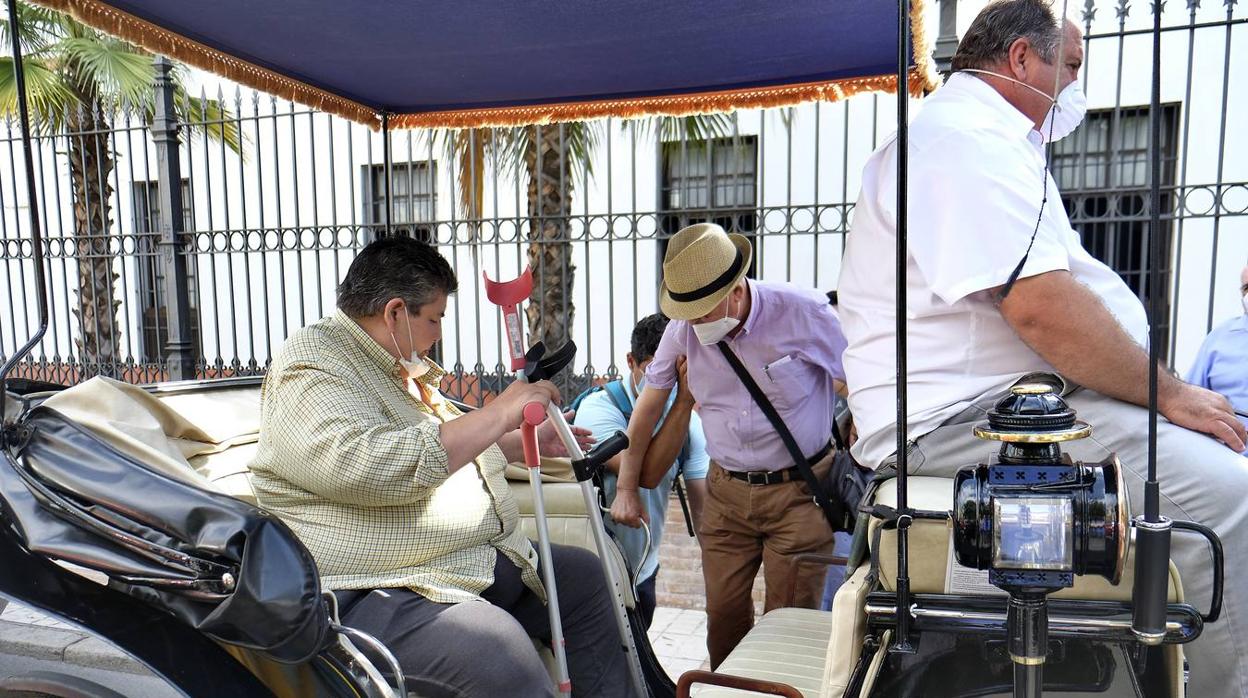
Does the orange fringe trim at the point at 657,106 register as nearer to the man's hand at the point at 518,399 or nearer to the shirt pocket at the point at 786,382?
the shirt pocket at the point at 786,382

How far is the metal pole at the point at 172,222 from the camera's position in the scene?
6.12m

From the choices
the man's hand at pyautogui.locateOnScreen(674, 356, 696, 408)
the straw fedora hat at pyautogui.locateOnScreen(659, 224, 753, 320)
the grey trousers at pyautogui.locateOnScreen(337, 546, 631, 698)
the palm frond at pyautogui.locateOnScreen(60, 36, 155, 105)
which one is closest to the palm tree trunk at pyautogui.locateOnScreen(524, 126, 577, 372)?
the man's hand at pyautogui.locateOnScreen(674, 356, 696, 408)

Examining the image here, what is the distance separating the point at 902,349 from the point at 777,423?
1.91 metres

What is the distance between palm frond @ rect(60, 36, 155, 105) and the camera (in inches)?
317

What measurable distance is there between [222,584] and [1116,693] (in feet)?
5.24

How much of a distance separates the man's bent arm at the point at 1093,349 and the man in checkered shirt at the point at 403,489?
3.99 ft

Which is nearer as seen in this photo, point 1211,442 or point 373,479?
point 1211,442

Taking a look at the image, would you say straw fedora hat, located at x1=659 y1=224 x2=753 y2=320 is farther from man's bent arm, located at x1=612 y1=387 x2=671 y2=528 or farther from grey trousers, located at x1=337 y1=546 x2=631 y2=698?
grey trousers, located at x1=337 y1=546 x2=631 y2=698

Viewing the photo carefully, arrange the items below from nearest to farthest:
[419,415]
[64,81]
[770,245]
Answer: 1. [419,415]
2. [770,245]
3. [64,81]

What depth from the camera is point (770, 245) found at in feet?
25.7

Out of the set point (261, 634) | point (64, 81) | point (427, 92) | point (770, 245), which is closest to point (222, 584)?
point (261, 634)

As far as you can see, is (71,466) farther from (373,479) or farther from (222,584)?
(373,479)

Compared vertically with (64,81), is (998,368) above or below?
below

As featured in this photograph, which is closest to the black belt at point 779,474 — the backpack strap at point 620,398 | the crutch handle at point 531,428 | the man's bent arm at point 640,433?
the man's bent arm at point 640,433
